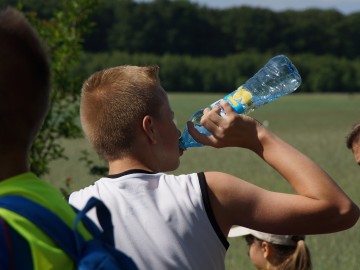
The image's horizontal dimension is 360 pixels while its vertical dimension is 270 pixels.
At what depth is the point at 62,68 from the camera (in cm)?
902

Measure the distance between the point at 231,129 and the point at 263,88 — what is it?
44.5 inches

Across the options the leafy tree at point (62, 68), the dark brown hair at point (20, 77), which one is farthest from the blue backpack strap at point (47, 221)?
the leafy tree at point (62, 68)

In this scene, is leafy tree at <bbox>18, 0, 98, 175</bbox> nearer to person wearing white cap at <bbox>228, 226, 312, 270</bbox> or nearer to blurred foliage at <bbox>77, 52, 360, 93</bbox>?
person wearing white cap at <bbox>228, 226, 312, 270</bbox>

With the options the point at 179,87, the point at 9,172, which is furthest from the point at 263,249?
the point at 179,87

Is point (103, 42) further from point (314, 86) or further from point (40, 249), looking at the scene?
point (40, 249)

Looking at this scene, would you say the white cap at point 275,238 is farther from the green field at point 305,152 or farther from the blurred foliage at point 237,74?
the blurred foliage at point 237,74

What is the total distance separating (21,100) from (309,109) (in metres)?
50.5

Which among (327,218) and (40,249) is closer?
(40,249)

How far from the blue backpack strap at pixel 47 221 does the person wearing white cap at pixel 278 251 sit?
2.36 metres

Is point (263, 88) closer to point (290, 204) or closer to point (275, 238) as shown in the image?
point (275, 238)

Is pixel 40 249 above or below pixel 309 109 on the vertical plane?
above

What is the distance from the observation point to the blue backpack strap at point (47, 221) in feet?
6.33

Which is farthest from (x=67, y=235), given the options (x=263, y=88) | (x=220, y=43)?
(x=220, y=43)

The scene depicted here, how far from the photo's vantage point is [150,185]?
278 centimetres
